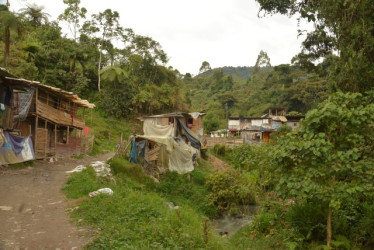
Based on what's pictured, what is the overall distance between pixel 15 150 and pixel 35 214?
6929mm

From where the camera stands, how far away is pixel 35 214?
7434 millimetres

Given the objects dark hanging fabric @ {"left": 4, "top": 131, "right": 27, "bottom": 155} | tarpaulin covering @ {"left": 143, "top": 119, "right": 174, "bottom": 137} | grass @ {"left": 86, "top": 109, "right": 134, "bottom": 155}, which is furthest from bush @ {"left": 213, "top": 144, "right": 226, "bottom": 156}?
dark hanging fabric @ {"left": 4, "top": 131, "right": 27, "bottom": 155}

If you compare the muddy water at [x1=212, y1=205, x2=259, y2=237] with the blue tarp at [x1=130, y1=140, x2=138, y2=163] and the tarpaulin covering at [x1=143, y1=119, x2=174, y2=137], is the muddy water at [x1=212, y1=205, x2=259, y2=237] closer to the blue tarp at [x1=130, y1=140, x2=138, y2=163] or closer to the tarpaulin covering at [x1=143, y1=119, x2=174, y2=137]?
the blue tarp at [x1=130, y1=140, x2=138, y2=163]

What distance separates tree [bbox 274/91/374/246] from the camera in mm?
5879

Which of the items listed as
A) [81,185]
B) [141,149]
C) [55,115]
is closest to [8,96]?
[55,115]

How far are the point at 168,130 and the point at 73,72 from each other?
18.2 meters

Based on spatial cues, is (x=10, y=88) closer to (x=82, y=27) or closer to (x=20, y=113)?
(x=20, y=113)

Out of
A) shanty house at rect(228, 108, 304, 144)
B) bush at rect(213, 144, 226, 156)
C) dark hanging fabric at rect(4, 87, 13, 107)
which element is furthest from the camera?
shanty house at rect(228, 108, 304, 144)

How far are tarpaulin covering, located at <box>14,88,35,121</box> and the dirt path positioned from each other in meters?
3.96

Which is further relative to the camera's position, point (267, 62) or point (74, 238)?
point (267, 62)

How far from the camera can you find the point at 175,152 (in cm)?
1788

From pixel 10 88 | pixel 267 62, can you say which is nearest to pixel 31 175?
pixel 10 88

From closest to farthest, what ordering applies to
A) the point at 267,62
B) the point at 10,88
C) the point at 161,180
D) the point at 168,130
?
the point at 10,88 → the point at 161,180 → the point at 168,130 → the point at 267,62

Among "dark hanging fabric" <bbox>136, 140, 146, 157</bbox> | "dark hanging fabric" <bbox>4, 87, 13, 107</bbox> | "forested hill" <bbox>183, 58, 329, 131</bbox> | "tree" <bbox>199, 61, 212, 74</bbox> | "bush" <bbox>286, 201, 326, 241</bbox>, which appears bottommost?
"bush" <bbox>286, 201, 326, 241</bbox>
